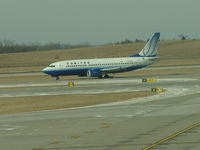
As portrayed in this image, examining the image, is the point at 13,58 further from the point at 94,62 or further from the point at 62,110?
the point at 62,110

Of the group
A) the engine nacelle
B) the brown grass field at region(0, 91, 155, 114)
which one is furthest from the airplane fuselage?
the brown grass field at region(0, 91, 155, 114)

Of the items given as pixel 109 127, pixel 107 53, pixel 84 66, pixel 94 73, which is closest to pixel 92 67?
pixel 94 73

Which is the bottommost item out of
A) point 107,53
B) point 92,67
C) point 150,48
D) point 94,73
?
point 94,73

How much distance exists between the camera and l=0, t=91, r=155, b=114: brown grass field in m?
37.5

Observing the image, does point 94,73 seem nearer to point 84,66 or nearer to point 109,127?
point 84,66

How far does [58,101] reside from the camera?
4184 centimetres

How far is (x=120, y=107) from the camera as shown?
34.8m

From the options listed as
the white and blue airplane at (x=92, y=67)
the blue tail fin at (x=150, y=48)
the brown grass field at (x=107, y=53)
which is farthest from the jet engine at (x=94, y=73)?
the brown grass field at (x=107, y=53)

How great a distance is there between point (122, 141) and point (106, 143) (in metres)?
0.77

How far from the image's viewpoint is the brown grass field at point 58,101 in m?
37.5

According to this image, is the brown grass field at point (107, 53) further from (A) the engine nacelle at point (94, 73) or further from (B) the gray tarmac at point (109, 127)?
(B) the gray tarmac at point (109, 127)

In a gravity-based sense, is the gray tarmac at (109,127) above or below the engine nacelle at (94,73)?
below

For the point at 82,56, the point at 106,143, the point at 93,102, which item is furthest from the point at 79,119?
the point at 82,56

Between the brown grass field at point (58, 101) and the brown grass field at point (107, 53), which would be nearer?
the brown grass field at point (58, 101)
